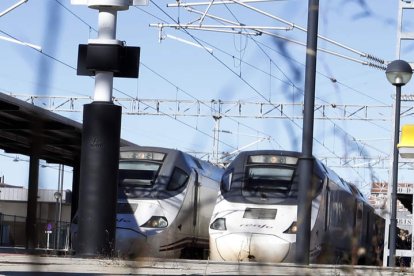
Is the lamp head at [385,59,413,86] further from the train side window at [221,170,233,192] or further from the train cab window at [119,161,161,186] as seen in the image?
the train cab window at [119,161,161,186]

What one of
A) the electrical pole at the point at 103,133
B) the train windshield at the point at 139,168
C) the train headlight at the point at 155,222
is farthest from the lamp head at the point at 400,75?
the train windshield at the point at 139,168

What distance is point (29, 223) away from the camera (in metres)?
1.55

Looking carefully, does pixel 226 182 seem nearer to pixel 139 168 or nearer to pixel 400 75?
pixel 139 168

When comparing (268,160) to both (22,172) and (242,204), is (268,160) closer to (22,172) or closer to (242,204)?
(242,204)

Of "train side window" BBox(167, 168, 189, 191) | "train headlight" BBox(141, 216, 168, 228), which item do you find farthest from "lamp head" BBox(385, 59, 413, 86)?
"train headlight" BBox(141, 216, 168, 228)

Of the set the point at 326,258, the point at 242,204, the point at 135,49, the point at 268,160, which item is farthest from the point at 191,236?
the point at 326,258

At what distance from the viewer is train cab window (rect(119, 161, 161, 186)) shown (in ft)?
67.7

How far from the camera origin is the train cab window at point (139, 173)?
20625 mm

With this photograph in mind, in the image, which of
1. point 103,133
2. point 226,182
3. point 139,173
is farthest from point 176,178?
point 103,133

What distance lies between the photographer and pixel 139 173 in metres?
20.7

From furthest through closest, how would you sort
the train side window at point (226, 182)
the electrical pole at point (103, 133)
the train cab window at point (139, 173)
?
the train cab window at point (139, 173) → the train side window at point (226, 182) → the electrical pole at point (103, 133)

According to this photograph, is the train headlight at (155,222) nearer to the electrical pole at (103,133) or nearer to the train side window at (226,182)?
the train side window at (226,182)

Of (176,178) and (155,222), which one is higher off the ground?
(176,178)

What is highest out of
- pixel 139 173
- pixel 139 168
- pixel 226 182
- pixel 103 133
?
pixel 103 133
